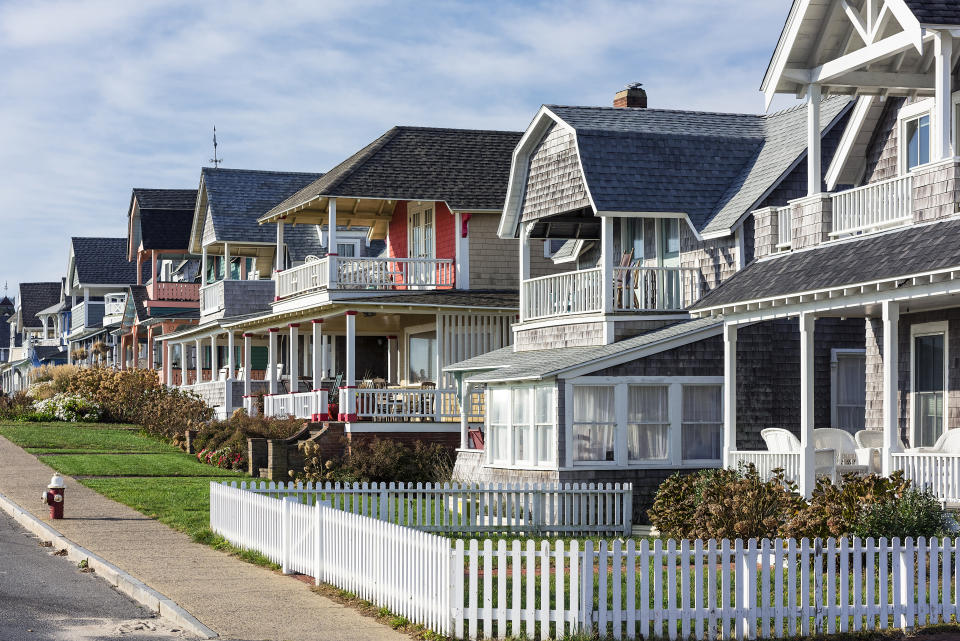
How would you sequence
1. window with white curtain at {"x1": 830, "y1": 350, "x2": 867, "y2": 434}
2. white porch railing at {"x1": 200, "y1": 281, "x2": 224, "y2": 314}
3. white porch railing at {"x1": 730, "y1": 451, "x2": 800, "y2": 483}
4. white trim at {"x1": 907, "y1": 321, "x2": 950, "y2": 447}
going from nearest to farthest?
white porch railing at {"x1": 730, "y1": 451, "x2": 800, "y2": 483} → white trim at {"x1": 907, "y1": 321, "x2": 950, "y2": 447} → window with white curtain at {"x1": 830, "y1": 350, "x2": 867, "y2": 434} → white porch railing at {"x1": 200, "y1": 281, "x2": 224, "y2": 314}

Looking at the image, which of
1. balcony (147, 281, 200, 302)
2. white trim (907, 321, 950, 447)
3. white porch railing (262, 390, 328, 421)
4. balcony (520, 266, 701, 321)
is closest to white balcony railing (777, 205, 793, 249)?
white trim (907, 321, 950, 447)

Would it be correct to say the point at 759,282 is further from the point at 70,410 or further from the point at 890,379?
the point at 70,410

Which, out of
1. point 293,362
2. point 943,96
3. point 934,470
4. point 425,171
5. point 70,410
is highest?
point 425,171

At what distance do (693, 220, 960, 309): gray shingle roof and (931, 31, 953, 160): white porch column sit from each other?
3.15 feet

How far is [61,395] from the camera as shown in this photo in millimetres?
46344

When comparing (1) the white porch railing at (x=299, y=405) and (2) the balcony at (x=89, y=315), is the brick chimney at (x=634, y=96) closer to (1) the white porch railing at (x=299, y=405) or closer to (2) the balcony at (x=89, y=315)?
(1) the white porch railing at (x=299, y=405)

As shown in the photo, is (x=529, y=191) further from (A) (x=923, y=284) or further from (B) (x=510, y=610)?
(B) (x=510, y=610)

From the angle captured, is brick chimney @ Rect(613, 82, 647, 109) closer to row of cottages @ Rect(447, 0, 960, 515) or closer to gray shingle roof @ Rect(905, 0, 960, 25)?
row of cottages @ Rect(447, 0, 960, 515)

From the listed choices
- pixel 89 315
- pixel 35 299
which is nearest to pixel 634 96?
pixel 89 315

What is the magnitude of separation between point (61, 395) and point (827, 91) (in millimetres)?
32916

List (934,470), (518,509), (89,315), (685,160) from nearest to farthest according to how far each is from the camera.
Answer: (934,470), (518,509), (685,160), (89,315)

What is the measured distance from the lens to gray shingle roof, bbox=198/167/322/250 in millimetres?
42938

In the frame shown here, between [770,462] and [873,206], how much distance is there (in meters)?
3.95

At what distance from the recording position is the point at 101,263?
7294 centimetres
